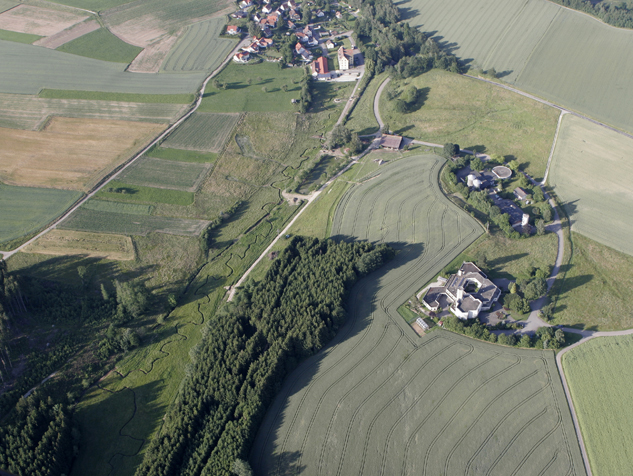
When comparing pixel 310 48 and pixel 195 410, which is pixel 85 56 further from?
pixel 195 410

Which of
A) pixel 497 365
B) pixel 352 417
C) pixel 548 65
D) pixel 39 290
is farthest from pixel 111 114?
pixel 548 65

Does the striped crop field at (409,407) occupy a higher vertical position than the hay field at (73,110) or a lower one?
lower

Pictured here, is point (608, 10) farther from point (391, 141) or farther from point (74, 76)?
point (74, 76)

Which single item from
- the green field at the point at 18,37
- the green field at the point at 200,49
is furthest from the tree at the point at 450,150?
the green field at the point at 18,37

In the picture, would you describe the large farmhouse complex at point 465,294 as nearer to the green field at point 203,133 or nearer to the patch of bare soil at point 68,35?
the green field at point 203,133

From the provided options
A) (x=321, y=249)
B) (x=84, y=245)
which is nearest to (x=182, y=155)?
(x=84, y=245)

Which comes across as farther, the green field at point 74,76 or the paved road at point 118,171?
the green field at point 74,76

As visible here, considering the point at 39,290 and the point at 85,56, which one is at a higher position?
the point at 85,56
